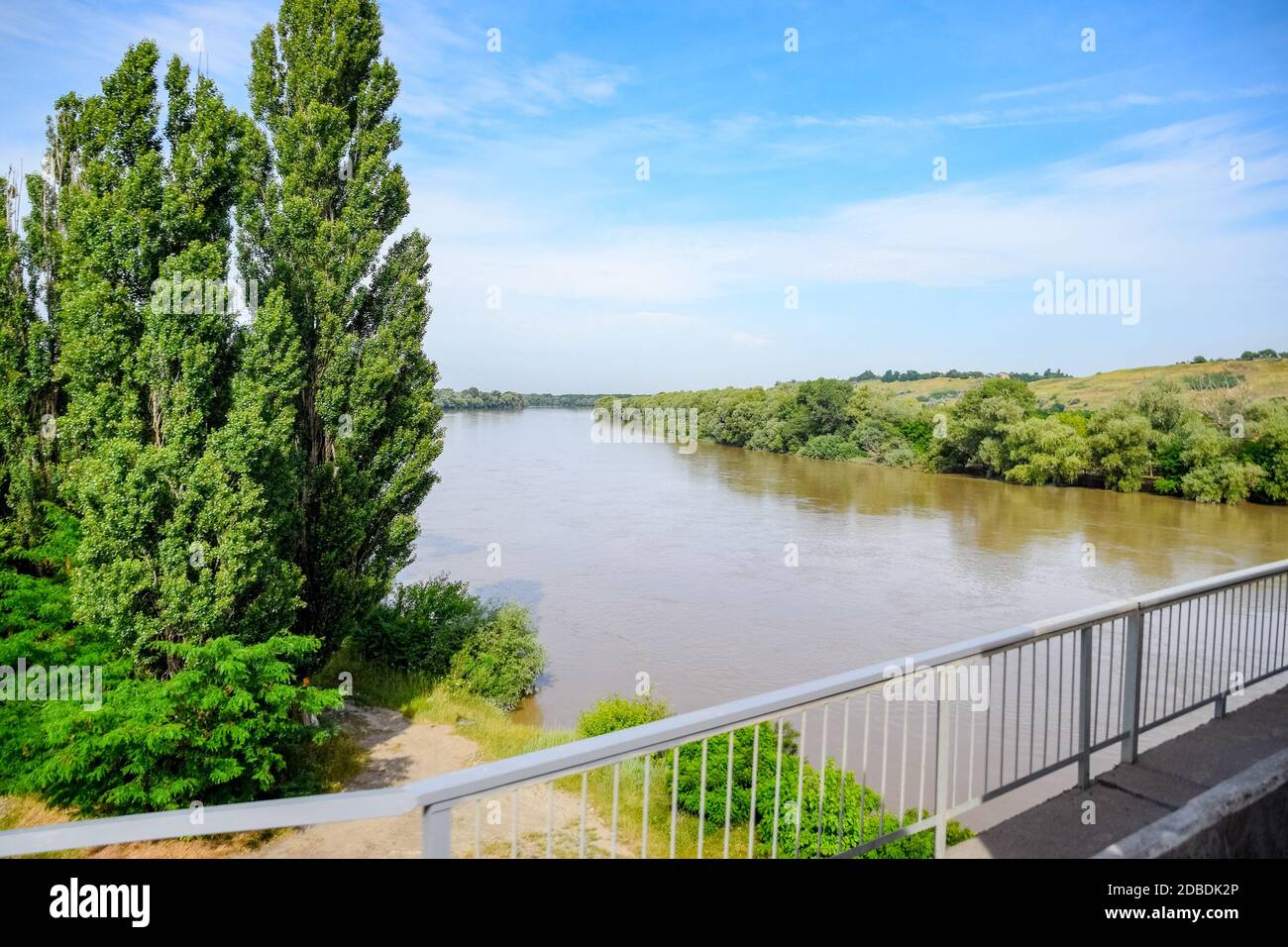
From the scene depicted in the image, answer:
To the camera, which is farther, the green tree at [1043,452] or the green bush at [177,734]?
the green tree at [1043,452]

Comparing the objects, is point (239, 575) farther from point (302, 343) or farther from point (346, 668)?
point (346, 668)

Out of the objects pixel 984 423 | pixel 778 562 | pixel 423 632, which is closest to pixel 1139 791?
pixel 423 632

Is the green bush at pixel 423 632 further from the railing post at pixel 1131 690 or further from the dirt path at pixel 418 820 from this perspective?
the railing post at pixel 1131 690

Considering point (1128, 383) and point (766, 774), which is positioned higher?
point (1128, 383)

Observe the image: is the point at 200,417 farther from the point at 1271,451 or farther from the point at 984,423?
the point at 984,423

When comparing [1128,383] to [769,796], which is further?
[1128,383]

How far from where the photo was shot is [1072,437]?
145 ft

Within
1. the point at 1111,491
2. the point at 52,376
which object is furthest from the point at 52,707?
the point at 1111,491

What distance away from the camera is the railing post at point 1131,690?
4027 mm

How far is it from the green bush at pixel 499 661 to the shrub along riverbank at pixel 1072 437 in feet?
124

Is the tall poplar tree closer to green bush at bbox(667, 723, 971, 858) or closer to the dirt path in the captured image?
the dirt path

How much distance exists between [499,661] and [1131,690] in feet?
37.6

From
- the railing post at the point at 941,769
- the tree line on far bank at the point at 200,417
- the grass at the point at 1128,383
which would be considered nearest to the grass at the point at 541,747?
the tree line on far bank at the point at 200,417

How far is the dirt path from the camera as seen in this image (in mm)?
7375
